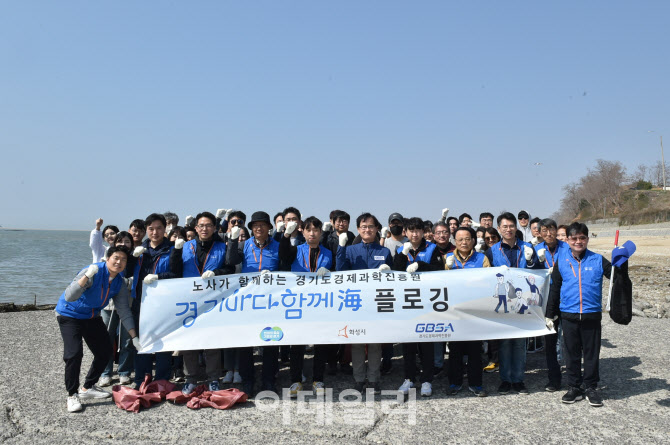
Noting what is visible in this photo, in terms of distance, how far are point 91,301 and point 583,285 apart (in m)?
4.99

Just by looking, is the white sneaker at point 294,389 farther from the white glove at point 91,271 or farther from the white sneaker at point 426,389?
the white glove at point 91,271

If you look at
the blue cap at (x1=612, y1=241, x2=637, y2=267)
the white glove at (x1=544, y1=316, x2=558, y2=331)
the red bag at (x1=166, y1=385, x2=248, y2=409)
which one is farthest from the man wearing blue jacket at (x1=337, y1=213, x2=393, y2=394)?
the blue cap at (x1=612, y1=241, x2=637, y2=267)

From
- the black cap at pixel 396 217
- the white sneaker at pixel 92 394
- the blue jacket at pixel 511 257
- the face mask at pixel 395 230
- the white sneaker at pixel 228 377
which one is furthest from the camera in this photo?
the black cap at pixel 396 217

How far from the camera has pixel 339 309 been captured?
498 centimetres

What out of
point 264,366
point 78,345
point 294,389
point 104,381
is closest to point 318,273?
point 264,366

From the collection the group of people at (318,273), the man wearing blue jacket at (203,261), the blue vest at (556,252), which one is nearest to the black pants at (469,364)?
the group of people at (318,273)

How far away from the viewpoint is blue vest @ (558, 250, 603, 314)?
15.4ft

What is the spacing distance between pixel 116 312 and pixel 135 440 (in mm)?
1981

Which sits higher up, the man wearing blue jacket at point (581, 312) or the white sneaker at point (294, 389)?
the man wearing blue jacket at point (581, 312)

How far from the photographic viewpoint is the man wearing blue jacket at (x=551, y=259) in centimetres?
506

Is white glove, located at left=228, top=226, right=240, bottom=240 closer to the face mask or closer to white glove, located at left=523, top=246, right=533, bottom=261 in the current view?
the face mask

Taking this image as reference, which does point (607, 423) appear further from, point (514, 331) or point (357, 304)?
point (357, 304)

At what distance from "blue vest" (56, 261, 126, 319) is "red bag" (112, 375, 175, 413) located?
85 centimetres

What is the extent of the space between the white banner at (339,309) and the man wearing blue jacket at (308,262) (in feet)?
0.69
